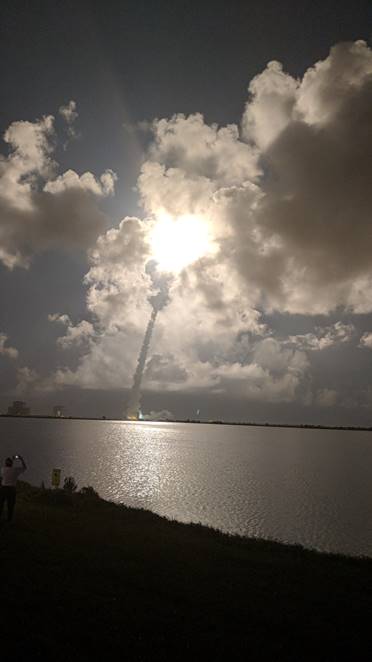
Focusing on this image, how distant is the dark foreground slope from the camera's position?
9.79 meters

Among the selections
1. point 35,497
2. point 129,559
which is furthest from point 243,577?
point 35,497

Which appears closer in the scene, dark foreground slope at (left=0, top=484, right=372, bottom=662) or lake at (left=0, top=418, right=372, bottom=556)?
dark foreground slope at (left=0, top=484, right=372, bottom=662)

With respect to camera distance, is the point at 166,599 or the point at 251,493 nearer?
the point at 166,599

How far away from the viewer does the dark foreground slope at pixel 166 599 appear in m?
9.79

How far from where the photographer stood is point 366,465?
104 m

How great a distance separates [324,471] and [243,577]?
81.7 metres

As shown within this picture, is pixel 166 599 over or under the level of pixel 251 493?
over

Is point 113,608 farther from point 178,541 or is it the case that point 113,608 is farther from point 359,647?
point 178,541

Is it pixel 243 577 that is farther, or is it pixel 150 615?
pixel 243 577

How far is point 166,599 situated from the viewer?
1248 cm

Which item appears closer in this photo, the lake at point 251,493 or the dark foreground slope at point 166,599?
the dark foreground slope at point 166,599

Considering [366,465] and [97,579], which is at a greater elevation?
[97,579]

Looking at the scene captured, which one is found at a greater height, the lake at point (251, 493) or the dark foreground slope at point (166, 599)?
the dark foreground slope at point (166, 599)

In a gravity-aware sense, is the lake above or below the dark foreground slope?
below
